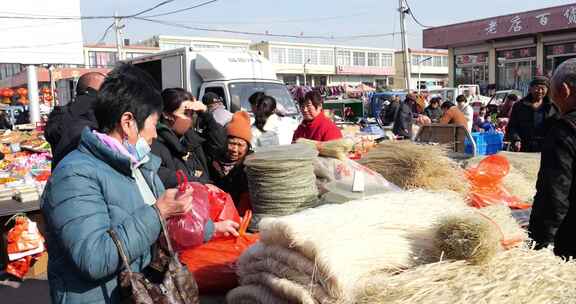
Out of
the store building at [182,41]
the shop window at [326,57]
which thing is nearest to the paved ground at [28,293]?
the store building at [182,41]

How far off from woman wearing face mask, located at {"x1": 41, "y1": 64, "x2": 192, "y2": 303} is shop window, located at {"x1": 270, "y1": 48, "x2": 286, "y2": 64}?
6709cm

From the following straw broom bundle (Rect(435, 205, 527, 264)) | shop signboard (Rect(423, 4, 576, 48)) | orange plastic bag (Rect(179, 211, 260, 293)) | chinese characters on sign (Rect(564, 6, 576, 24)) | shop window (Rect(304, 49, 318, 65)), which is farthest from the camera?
shop window (Rect(304, 49, 318, 65))

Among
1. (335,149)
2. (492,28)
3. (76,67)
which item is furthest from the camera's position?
(76,67)

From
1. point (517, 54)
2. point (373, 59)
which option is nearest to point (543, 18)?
point (517, 54)

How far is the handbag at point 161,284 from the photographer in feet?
5.23

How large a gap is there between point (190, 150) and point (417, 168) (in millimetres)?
1791

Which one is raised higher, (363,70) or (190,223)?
(363,70)

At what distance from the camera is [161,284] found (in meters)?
1.69

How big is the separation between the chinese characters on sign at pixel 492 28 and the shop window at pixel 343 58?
1872 inches

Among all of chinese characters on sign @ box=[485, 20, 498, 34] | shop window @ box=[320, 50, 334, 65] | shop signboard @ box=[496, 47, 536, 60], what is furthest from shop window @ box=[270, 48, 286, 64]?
shop signboard @ box=[496, 47, 536, 60]

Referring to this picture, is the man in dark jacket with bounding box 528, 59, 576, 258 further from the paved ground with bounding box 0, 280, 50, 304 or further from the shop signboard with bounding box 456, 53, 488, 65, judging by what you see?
the shop signboard with bounding box 456, 53, 488, 65

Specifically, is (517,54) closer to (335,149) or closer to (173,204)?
(335,149)

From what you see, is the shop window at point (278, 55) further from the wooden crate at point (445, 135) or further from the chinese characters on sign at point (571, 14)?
the wooden crate at point (445, 135)

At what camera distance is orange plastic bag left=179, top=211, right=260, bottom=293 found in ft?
7.61
